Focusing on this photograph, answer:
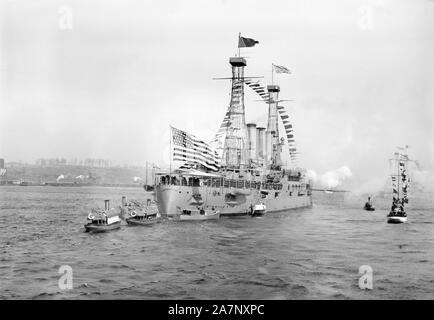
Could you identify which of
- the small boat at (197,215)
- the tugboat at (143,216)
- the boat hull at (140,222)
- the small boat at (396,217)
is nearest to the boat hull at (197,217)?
the small boat at (197,215)

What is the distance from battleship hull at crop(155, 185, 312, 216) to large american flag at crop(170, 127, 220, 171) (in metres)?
5.18

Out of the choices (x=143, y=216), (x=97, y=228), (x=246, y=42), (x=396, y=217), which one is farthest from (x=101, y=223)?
(x=396, y=217)

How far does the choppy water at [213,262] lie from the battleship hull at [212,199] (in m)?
4.98

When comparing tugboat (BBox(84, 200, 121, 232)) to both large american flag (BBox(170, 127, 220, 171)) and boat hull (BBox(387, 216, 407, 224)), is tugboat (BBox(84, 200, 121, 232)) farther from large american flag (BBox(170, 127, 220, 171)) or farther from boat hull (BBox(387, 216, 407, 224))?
boat hull (BBox(387, 216, 407, 224))

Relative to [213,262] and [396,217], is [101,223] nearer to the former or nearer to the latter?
[213,262]

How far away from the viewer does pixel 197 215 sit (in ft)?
190

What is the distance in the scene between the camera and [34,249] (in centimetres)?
3781

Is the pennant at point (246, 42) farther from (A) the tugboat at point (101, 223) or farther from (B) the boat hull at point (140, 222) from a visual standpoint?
(A) the tugboat at point (101, 223)

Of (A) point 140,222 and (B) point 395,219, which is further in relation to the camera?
(B) point 395,219

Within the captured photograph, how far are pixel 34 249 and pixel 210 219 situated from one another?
85.2 ft

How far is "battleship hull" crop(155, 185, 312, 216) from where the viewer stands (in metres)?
58.0

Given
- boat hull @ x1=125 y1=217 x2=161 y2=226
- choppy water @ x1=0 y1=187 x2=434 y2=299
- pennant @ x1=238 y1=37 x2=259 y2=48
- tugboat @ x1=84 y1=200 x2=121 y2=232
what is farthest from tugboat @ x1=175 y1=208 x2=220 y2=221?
pennant @ x1=238 y1=37 x2=259 y2=48

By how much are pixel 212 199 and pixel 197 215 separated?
5.96 meters

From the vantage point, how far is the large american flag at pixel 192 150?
52.7m
